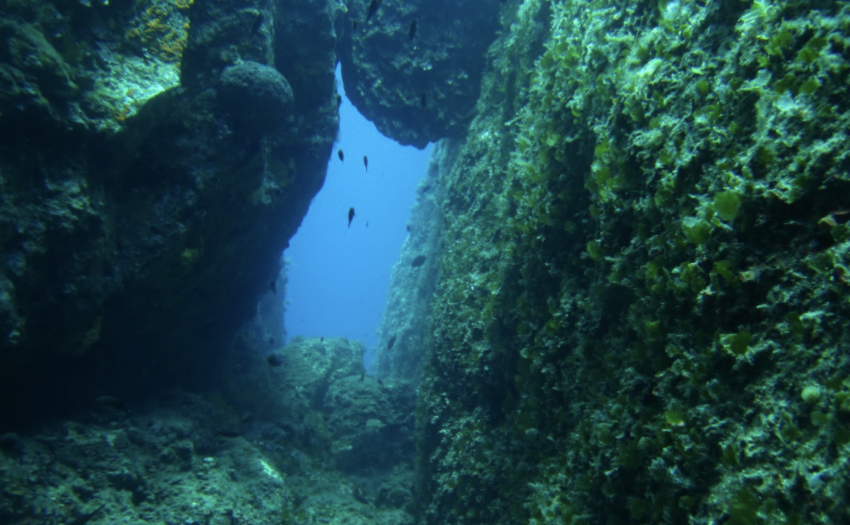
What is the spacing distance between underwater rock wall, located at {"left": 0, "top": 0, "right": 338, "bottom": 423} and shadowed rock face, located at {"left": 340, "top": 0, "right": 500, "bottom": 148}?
1.95 metres

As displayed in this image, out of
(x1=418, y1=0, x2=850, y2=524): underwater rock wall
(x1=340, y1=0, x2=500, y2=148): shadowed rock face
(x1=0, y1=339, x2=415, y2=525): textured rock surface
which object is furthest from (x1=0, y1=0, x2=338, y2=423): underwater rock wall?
(x1=418, y1=0, x2=850, y2=524): underwater rock wall

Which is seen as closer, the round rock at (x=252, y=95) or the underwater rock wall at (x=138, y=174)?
the underwater rock wall at (x=138, y=174)

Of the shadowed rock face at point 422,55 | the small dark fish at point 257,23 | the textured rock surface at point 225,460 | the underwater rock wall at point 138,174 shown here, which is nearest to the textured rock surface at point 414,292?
the shadowed rock face at point 422,55

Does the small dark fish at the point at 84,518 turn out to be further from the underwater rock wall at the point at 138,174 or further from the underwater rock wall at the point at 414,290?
the underwater rock wall at the point at 414,290

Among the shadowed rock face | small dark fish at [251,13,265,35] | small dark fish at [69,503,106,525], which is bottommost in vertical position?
small dark fish at [69,503,106,525]

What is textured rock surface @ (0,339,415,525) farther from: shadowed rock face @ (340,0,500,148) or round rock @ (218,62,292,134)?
shadowed rock face @ (340,0,500,148)

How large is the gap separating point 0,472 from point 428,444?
17.6ft

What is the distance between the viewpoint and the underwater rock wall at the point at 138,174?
467 cm

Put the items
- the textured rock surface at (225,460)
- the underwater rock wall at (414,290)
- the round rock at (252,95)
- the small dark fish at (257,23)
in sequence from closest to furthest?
1. the textured rock surface at (225,460)
2. the round rock at (252,95)
3. the small dark fish at (257,23)
4. the underwater rock wall at (414,290)

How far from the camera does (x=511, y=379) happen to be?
5086mm

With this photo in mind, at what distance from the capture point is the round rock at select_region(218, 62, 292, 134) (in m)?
6.72

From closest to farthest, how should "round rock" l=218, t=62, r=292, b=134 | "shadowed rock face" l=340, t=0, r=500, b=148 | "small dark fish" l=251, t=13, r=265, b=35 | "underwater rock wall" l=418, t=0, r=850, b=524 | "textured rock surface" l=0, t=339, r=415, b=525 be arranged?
"underwater rock wall" l=418, t=0, r=850, b=524 < "textured rock surface" l=0, t=339, r=415, b=525 < "round rock" l=218, t=62, r=292, b=134 < "small dark fish" l=251, t=13, r=265, b=35 < "shadowed rock face" l=340, t=0, r=500, b=148

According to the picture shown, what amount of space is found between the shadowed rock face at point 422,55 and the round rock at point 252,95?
4.36 metres

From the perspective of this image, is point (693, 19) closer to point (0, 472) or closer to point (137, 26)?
point (137, 26)
